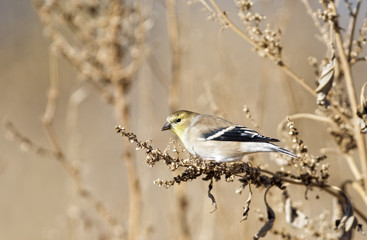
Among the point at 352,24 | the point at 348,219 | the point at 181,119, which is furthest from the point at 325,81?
the point at 181,119

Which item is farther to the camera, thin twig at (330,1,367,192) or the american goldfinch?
the american goldfinch

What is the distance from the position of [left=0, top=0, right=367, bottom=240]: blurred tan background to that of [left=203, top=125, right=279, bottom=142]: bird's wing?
0.11 metres

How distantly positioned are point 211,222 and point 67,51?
4.39 feet

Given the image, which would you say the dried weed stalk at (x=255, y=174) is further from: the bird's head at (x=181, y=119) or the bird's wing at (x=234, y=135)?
the bird's head at (x=181, y=119)

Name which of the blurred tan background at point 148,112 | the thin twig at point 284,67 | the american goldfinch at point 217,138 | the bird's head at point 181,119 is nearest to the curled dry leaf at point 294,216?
the american goldfinch at point 217,138

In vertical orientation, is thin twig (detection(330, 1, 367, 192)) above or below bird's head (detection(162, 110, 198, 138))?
below

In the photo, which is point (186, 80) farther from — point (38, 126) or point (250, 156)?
point (38, 126)

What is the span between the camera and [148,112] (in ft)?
9.46

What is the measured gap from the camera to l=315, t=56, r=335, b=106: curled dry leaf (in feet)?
5.49

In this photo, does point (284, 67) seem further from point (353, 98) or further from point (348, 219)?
point (348, 219)

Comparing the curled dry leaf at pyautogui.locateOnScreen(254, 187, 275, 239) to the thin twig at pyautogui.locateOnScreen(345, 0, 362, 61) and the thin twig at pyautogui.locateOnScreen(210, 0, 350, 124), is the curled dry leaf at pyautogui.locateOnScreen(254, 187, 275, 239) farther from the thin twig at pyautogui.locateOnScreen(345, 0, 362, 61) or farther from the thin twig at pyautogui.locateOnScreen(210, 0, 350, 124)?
the thin twig at pyautogui.locateOnScreen(345, 0, 362, 61)

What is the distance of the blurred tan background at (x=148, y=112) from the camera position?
2.83 metres

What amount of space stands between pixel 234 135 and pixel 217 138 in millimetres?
130

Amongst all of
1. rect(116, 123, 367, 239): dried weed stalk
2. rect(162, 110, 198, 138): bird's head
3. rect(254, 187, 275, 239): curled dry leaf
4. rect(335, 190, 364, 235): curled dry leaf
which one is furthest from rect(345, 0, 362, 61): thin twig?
rect(162, 110, 198, 138): bird's head
